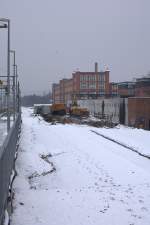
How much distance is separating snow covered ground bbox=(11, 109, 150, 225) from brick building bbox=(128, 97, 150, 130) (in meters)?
26.9

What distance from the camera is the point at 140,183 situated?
11.3m

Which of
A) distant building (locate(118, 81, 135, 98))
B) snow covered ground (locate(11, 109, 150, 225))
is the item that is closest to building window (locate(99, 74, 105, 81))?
distant building (locate(118, 81, 135, 98))

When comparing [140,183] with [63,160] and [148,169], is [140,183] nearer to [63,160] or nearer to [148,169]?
[148,169]

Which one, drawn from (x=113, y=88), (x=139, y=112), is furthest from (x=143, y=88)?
(x=139, y=112)

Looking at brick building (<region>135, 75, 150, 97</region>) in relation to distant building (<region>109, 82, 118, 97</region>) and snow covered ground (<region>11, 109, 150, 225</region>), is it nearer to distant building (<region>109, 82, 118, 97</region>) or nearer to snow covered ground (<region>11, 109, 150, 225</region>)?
distant building (<region>109, 82, 118, 97</region>)

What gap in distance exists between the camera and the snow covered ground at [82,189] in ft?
26.4

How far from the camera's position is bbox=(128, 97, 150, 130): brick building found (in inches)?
1714

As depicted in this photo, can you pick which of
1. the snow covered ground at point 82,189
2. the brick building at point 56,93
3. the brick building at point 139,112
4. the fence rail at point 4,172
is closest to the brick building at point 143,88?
the brick building at point 139,112

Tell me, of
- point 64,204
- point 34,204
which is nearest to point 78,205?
point 64,204

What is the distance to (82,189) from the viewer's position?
34.9 feet

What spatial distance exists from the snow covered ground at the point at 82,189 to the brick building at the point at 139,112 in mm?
26889

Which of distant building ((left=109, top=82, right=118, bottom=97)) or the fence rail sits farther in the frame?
distant building ((left=109, top=82, right=118, bottom=97))

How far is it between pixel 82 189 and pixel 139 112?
33.9 metres

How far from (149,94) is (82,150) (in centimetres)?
5293
